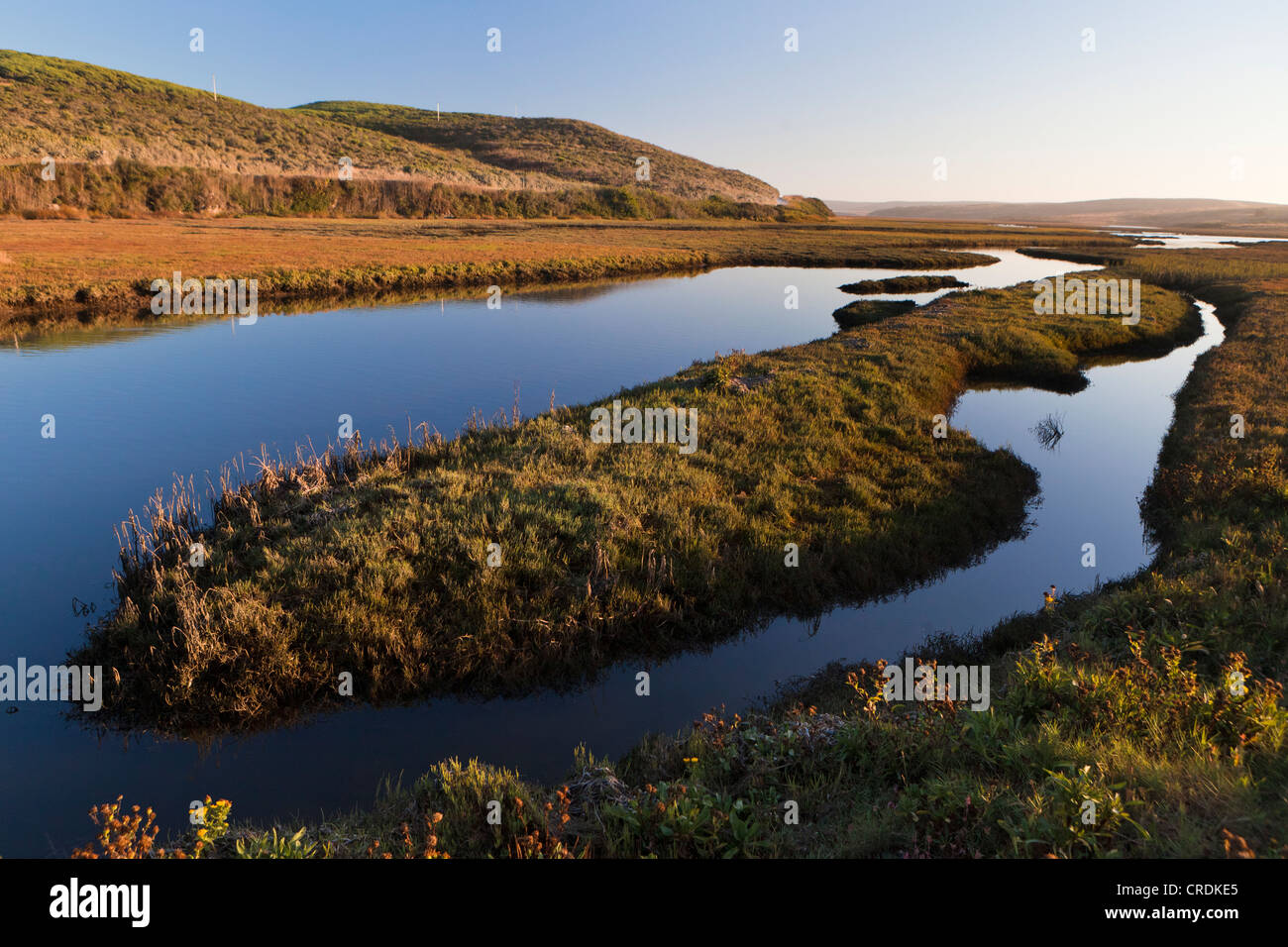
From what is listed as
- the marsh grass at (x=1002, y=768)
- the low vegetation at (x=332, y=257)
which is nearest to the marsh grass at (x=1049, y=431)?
the marsh grass at (x=1002, y=768)

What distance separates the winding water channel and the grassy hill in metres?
123

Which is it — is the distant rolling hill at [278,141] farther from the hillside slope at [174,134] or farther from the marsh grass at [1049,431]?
the marsh grass at [1049,431]

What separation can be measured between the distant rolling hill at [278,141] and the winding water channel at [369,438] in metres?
65.3

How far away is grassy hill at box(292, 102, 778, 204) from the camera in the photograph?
14850 centimetres

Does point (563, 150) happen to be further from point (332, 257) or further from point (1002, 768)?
point (1002, 768)

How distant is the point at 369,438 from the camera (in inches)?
693

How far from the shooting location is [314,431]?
18203mm

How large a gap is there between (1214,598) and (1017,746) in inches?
188

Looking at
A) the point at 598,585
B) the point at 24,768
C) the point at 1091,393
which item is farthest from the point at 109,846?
the point at 1091,393

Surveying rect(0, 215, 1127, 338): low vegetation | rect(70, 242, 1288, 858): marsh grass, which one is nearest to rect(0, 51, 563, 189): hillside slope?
rect(0, 215, 1127, 338): low vegetation

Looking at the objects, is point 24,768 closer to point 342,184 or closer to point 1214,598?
point 1214,598

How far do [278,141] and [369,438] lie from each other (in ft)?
383

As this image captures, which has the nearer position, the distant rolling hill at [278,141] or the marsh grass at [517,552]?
the marsh grass at [517,552]

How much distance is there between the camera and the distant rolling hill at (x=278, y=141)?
273ft
